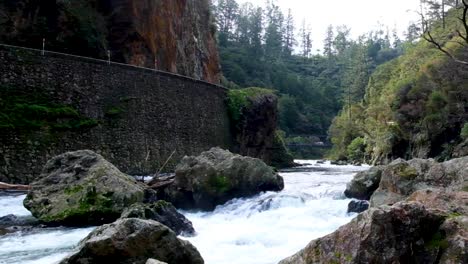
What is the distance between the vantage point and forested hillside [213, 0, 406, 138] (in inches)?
2990

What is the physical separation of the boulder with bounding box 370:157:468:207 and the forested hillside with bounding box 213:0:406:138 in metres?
48.1

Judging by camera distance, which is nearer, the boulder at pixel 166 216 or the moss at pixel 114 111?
the boulder at pixel 166 216

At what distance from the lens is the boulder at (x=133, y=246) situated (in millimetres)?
5098

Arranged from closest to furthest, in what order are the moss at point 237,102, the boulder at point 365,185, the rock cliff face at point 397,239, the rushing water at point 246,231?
the rock cliff face at point 397,239 < the rushing water at point 246,231 < the boulder at point 365,185 < the moss at point 237,102

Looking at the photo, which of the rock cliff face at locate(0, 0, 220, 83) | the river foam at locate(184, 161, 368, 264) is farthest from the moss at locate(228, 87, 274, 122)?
the river foam at locate(184, 161, 368, 264)

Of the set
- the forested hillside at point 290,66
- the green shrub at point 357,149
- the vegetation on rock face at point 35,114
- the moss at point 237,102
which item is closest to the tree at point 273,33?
the forested hillside at point 290,66

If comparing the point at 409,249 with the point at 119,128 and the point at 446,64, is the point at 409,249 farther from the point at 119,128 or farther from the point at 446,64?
the point at 446,64

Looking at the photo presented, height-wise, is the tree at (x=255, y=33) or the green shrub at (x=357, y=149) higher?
the tree at (x=255, y=33)

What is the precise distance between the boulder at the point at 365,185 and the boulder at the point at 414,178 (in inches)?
123

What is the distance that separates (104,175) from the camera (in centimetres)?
1112

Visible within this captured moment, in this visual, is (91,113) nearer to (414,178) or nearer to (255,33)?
(414,178)

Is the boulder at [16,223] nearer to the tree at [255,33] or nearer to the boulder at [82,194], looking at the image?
the boulder at [82,194]

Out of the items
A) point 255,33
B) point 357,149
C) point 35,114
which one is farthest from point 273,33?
point 35,114

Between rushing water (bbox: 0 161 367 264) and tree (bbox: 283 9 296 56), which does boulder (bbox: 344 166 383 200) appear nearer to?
rushing water (bbox: 0 161 367 264)
